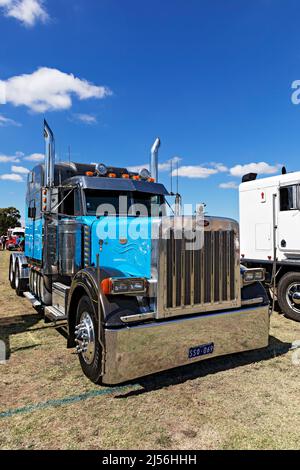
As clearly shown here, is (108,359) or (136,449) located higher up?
(108,359)

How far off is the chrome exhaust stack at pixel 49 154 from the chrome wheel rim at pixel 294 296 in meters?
5.36

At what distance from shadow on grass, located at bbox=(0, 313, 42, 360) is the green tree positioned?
69.5 metres

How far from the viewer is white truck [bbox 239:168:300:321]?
23.3ft

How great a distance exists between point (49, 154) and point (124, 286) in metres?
3.46

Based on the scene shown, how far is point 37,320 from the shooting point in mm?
6922

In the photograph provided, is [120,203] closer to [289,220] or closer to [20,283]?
[289,220]

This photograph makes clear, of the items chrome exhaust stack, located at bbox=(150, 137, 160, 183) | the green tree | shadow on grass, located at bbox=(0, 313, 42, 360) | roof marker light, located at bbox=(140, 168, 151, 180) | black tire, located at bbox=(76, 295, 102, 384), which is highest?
the green tree

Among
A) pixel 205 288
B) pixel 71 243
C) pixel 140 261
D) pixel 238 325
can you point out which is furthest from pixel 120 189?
pixel 238 325

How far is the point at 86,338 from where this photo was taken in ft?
13.0

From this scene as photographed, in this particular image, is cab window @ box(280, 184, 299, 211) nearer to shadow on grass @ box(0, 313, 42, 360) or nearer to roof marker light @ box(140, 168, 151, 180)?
roof marker light @ box(140, 168, 151, 180)

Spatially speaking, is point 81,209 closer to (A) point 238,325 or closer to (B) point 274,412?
(A) point 238,325

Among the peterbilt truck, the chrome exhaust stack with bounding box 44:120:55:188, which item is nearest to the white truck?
the peterbilt truck

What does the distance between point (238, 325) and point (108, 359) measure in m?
1.73

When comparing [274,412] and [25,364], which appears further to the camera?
[25,364]
